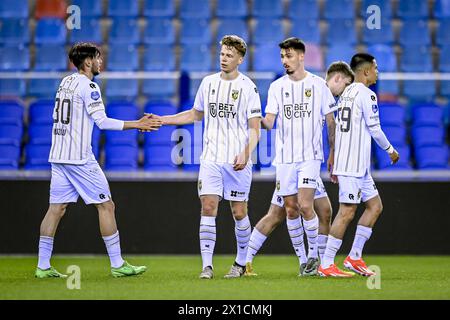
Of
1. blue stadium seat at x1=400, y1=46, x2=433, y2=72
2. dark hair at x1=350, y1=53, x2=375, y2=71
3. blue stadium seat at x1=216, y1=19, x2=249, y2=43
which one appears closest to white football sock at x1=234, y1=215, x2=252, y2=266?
dark hair at x1=350, y1=53, x2=375, y2=71

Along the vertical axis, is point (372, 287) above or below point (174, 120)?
below

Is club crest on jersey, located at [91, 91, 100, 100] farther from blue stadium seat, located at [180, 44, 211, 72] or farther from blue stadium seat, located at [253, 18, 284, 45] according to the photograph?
blue stadium seat, located at [253, 18, 284, 45]

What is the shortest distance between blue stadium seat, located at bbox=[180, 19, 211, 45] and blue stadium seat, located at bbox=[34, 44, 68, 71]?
1.69m

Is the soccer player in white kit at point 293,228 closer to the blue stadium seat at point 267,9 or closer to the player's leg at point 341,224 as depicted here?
the player's leg at point 341,224

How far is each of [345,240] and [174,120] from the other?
3625 millimetres

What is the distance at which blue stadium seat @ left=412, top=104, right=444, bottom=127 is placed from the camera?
41.7 ft

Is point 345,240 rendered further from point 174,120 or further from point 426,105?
point 174,120

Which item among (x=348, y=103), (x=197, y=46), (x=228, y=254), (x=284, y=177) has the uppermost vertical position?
(x=197, y=46)

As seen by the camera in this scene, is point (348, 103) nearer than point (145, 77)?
Yes

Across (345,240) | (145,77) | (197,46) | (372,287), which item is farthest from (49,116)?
(372,287)

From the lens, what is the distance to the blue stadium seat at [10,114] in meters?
12.3

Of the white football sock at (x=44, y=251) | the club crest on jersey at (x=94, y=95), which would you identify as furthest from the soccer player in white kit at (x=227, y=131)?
the white football sock at (x=44, y=251)
